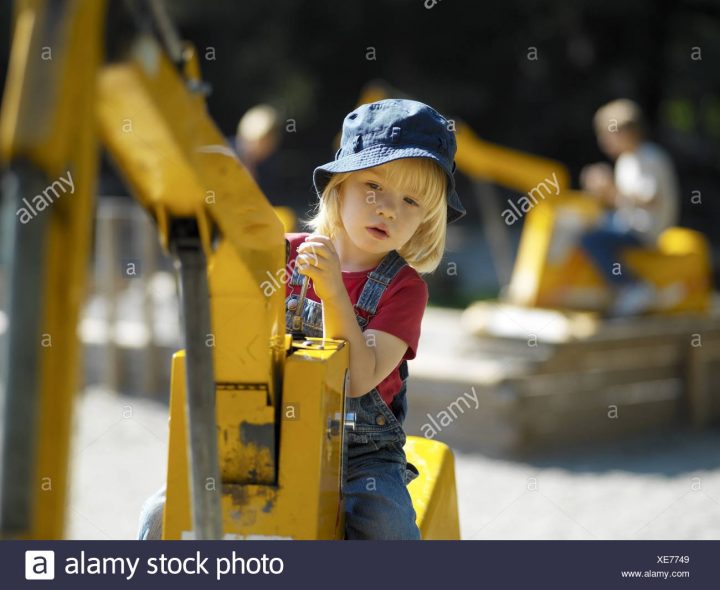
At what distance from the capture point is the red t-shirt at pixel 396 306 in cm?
194

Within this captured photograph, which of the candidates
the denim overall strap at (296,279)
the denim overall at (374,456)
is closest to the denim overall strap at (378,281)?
the denim overall at (374,456)

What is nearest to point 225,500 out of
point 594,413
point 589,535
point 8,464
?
point 8,464

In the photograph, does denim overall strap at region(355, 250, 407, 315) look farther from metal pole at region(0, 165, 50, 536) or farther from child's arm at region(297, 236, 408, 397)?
metal pole at region(0, 165, 50, 536)

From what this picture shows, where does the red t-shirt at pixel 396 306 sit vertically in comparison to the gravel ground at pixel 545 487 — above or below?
above

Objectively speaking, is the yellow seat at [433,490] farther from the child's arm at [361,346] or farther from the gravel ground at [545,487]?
the gravel ground at [545,487]

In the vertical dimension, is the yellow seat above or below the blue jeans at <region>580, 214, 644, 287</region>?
below

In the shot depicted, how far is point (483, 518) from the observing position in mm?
4113

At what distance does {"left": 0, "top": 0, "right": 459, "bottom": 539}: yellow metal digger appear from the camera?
92 centimetres

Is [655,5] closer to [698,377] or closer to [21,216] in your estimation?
A: [698,377]

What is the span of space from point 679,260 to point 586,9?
8174mm

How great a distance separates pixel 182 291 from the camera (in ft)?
4.26

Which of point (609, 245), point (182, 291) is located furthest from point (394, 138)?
point (609, 245)
